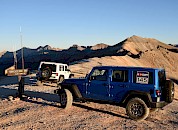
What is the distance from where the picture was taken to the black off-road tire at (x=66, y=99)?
43.7ft

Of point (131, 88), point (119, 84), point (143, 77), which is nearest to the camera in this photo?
point (143, 77)

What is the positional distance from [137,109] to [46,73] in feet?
43.5

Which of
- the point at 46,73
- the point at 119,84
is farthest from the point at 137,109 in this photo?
the point at 46,73

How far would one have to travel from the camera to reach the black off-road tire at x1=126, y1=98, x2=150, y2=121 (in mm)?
11289

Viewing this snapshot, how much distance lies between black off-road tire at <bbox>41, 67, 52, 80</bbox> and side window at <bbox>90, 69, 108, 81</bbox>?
11437 millimetres

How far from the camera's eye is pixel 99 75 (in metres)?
A: 12.6

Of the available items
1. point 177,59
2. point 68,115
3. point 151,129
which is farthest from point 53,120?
point 177,59

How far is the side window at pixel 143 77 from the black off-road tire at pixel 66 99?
10.6 feet

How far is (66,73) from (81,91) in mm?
12245

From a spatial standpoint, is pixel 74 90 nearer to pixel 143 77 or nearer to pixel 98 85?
pixel 98 85

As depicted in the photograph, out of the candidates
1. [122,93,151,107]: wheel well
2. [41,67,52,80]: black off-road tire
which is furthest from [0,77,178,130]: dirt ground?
[41,67,52,80]: black off-road tire

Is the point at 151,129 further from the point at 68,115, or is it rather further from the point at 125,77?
the point at 68,115

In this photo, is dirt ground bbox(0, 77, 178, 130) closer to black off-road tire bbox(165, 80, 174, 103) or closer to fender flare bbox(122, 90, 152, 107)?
fender flare bbox(122, 90, 152, 107)

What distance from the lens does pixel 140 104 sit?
11383 millimetres
